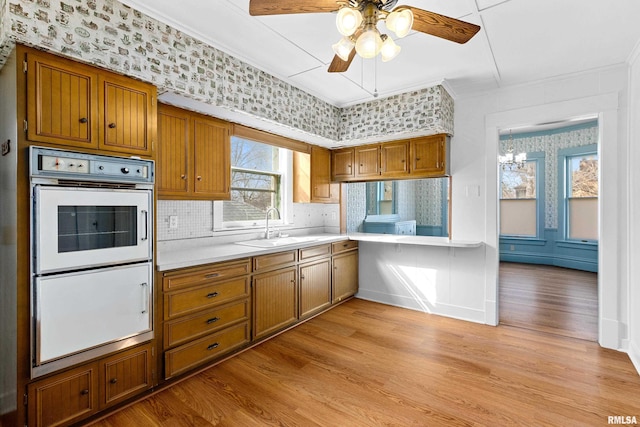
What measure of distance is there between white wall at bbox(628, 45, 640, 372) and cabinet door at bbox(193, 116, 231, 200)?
359cm

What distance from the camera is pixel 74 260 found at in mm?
1842

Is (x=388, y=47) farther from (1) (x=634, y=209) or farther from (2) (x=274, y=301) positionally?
(1) (x=634, y=209)

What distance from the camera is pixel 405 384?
2379 mm

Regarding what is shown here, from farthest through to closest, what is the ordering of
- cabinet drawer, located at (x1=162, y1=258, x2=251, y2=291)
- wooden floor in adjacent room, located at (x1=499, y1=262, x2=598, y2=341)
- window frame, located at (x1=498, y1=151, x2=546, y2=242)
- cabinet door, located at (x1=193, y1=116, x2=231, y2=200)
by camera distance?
1. window frame, located at (x1=498, y1=151, x2=546, y2=242)
2. wooden floor in adjacent room, located at (x1=499, y1=262, x2=598, y2=341)
3. cabinet door, located at (x1=193, y1=116, x2=231, y2=200)
4. cabinet drawer, located at (x1=162, y1=258, x2=251, y2=291)

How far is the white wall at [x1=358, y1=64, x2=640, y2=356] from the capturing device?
9.75 feet

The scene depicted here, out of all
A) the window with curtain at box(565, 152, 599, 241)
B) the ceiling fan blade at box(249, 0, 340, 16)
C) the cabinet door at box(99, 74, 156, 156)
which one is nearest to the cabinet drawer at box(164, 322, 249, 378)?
the cabinet door at box(99, 74, 156, 156)

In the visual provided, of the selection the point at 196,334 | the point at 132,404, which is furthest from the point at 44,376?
the point at 196,334

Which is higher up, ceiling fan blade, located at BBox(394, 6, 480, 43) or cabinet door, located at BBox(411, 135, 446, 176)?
ceiling fan blade, located at BBox(394, 6, 480, 43)

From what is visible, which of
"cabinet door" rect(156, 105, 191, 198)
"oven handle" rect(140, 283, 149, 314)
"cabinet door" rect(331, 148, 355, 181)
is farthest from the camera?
"cabinet door" rect(331, 148, 355, 181)

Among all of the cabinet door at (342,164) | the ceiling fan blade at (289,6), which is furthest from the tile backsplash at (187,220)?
the ceiling fan blade at (289,6)

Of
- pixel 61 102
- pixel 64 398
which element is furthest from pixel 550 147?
pixel 64 398

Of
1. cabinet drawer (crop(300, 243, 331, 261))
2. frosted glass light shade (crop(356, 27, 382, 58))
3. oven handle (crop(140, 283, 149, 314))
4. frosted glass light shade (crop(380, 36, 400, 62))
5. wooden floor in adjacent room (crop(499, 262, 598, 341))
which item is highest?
frosted glass light shade (crop(380, 36, 400, 62))

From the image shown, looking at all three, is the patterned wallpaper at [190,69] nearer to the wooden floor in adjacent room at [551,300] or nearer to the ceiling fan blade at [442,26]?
the ceiling fan blade at [442,26]

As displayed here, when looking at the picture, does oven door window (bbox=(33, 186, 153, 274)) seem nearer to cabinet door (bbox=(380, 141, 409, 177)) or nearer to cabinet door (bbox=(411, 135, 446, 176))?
cabinet door (bbox=(380, 141, 409, 177))
